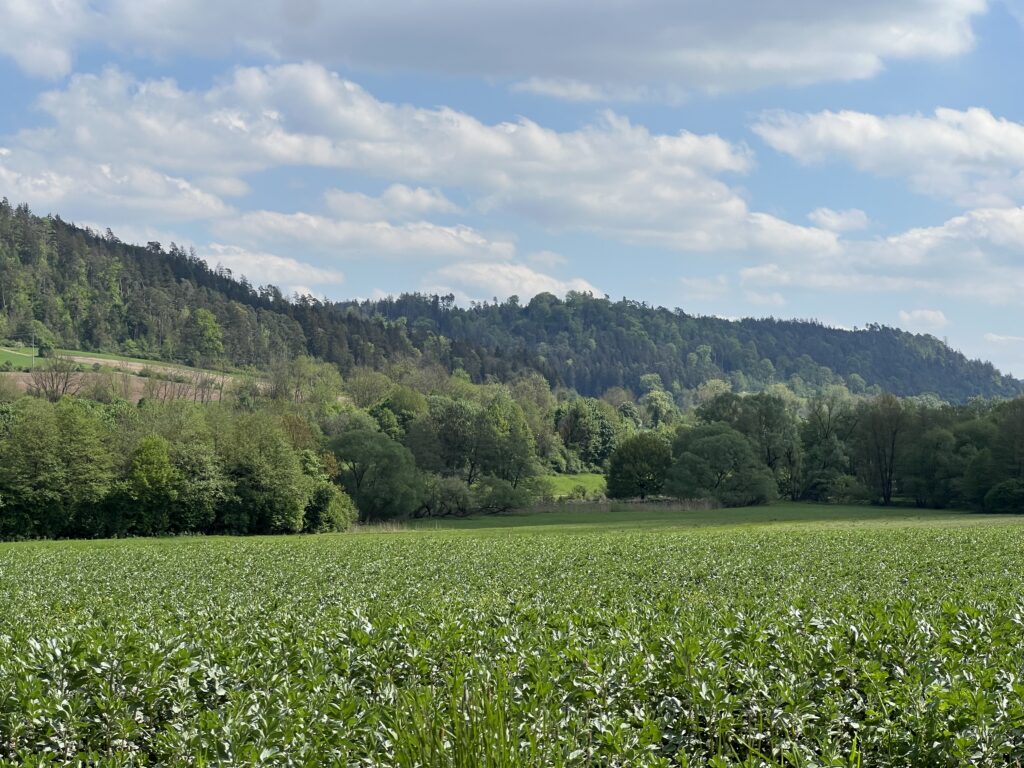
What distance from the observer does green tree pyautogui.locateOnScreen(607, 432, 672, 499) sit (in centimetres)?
11850

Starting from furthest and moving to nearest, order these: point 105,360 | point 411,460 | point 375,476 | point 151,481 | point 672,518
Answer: point 105,360 < point 411,460 < point 375,476 < point 672,518 < point 151,481

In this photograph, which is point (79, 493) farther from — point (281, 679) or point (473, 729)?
point (473, 729)

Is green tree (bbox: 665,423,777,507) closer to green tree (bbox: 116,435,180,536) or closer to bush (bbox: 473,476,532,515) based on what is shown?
bush (bbox: 473,476,532,515)

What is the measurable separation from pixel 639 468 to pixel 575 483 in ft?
69.8

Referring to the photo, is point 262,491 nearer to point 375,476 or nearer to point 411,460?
point 375,476

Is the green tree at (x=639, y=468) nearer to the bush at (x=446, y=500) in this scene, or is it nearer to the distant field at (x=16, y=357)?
the bush at (x=446, y=500)

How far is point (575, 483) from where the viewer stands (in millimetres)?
138250

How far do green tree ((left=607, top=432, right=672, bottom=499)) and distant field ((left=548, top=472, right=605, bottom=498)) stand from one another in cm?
899

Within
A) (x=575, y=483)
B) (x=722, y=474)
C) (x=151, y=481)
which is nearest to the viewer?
(x=151, y=481)

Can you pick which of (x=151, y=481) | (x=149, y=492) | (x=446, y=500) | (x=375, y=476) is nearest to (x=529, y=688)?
(x=149, y=492)

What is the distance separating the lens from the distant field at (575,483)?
13138cm

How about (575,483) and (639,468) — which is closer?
(639,468)

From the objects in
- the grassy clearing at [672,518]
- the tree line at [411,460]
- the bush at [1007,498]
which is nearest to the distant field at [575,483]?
the tree line at [411,460]

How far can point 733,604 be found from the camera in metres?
17.9
